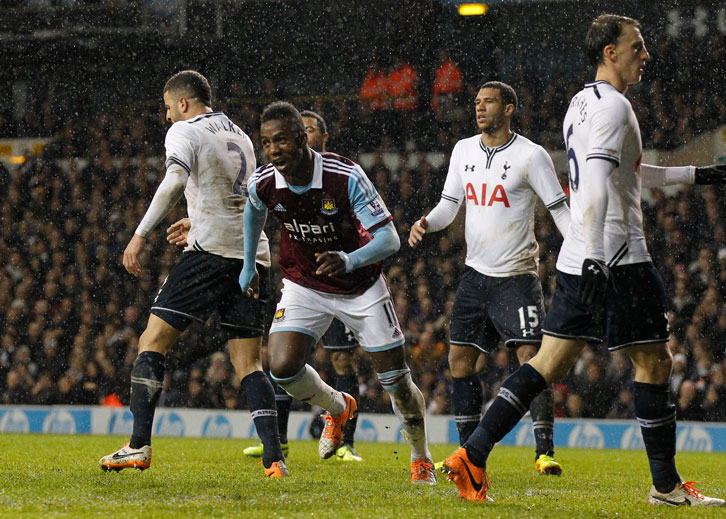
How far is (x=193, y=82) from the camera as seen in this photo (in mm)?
6309

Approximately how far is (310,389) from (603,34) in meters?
2.55

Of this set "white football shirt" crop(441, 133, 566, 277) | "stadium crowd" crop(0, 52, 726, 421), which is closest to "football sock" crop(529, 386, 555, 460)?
"white football shirt" crop(441, 133, 566, 277)

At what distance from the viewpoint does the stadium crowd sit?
1212 centimetres

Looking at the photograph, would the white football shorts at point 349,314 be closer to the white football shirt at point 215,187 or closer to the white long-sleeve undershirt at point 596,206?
the white football shirt at point 215,187

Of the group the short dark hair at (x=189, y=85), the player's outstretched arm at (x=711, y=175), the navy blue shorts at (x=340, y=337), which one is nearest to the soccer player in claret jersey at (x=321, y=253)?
the short dark hair at (x=189, y=85)

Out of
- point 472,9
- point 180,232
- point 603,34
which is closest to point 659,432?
point 603,34

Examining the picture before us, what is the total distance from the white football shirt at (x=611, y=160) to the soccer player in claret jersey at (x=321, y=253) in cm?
98

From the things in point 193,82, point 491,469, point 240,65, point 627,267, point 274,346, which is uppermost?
point 240,65

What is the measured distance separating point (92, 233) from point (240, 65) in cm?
387

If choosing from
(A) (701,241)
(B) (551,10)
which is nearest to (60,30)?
(B) (551,10)

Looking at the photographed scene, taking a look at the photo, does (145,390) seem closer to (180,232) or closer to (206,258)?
(206,258)

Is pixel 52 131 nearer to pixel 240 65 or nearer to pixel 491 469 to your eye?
pixel 240 65

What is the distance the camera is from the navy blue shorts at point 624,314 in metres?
4.60

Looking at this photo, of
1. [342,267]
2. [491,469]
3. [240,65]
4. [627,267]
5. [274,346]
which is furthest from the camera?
[240,65]
